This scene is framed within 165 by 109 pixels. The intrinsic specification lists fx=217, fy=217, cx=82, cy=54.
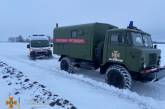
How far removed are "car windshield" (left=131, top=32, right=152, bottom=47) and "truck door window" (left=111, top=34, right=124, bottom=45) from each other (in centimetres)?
51

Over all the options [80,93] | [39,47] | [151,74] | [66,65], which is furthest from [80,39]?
[39,47]

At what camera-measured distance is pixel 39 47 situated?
20938mm

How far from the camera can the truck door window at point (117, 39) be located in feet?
29.4

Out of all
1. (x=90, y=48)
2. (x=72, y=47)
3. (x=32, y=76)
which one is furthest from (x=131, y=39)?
(x=32, y=76)

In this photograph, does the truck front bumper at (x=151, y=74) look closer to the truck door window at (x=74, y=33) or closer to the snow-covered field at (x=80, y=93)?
the snow-covered field at (x=80, y=93)

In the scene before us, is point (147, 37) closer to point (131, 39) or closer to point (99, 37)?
point (131, 39)

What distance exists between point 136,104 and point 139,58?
187cm

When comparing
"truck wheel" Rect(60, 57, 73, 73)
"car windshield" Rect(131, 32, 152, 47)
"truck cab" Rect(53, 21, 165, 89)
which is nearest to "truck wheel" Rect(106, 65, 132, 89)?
"truck cab" Rect(53, 21, 165, 89)

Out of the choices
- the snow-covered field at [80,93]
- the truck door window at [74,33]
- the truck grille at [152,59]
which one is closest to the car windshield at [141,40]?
the truck grille at [152,59]

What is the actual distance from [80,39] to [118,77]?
3.40 m

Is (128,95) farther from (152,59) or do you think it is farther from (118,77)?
(152,59)

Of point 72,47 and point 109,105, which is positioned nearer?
point 109,105

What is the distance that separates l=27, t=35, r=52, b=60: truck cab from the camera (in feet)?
67.6

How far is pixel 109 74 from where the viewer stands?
30.3 feet
